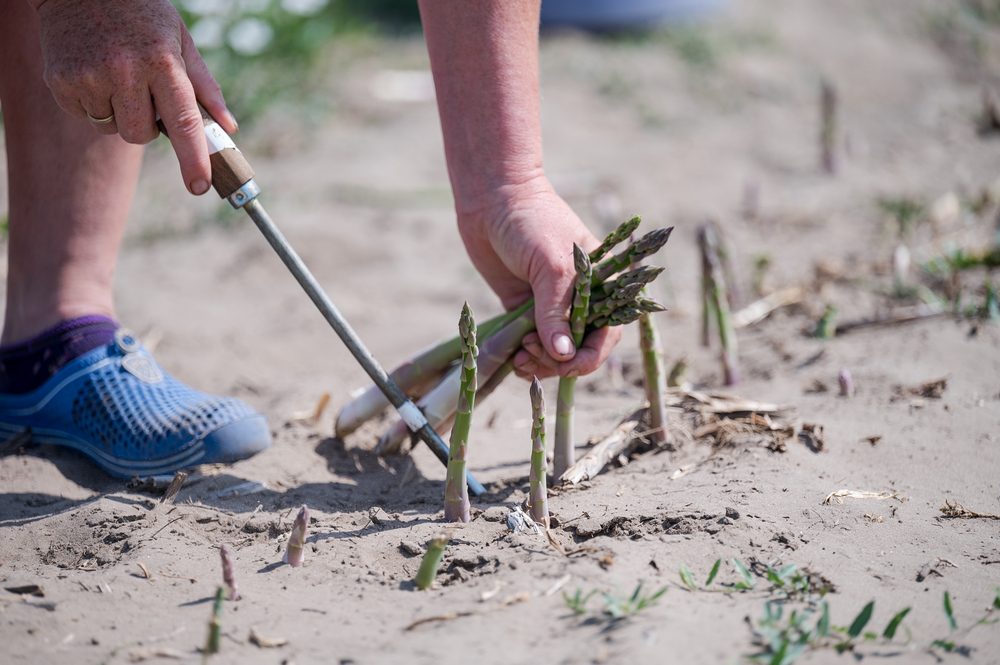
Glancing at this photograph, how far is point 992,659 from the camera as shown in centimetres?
126

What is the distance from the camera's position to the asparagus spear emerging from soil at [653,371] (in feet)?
6.54

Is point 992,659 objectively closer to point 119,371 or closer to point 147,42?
point 147,42

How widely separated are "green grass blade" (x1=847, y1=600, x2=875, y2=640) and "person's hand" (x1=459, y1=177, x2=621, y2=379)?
0.80m

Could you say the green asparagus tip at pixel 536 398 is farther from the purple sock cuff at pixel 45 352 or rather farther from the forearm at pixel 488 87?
the purple sock cuff at pixel 45 352

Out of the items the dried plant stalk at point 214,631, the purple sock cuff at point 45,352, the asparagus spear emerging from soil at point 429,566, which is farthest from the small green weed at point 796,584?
the purple sock cuff at point 45,352

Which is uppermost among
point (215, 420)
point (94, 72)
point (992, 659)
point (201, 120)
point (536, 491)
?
point (94, 72)

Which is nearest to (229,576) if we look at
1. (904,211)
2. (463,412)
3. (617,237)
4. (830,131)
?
(463,412)

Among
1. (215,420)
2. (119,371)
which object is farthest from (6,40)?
(215,420)

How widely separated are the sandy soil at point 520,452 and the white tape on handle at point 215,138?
81cm

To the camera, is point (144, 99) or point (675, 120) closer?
point (144, 99)

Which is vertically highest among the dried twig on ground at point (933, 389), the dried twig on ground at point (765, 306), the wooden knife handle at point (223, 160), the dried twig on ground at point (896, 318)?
the wooden knife handle at point (223, 160)

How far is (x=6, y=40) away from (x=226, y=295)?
1.50 m

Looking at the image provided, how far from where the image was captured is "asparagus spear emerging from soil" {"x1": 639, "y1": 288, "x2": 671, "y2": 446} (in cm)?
199

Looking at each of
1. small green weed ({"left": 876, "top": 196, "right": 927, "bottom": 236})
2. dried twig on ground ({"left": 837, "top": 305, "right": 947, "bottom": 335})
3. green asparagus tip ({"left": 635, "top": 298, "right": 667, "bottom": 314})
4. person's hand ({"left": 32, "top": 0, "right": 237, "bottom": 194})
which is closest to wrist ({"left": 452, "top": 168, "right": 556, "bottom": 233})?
green asparagus tip ({"left": 635, "top": 298, "right": 667, "bottom": 314})
